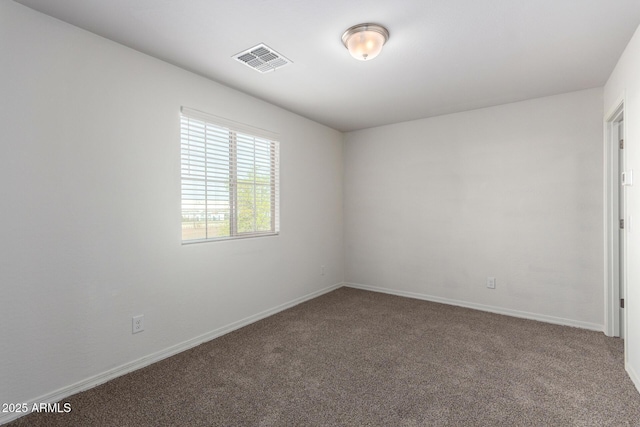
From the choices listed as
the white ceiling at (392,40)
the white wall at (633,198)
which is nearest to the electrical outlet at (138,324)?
the white ceiling at (392,40)

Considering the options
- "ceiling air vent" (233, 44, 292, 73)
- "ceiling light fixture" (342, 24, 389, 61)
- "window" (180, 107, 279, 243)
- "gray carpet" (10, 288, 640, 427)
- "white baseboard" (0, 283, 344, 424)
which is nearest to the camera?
"gray carpet" (10, 288, 640, 427)

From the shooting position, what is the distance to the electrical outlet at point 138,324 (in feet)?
8.03

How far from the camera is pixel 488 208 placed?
382 centimetres

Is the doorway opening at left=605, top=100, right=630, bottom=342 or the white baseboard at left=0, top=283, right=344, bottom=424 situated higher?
the doorway opening at left=605, top=100, right=630, bottom=342

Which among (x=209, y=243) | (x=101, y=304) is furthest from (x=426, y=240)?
(x=101, y=304)

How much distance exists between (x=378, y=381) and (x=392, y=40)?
2.47 m

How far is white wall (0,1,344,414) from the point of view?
189 cm

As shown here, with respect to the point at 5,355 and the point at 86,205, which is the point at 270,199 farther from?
the point at 5,355

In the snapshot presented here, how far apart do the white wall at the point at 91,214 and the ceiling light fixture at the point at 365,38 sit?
1029 mm

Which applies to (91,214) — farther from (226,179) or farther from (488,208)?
(488,208)

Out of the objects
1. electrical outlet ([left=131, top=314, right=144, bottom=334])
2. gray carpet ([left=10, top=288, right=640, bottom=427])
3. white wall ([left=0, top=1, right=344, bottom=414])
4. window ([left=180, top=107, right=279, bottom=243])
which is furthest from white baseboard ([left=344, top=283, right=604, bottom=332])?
electrical outlet ([left=131, top=314, right=144, bottom=334])

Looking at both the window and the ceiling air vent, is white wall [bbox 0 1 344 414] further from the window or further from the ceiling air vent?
the ceiling air vent

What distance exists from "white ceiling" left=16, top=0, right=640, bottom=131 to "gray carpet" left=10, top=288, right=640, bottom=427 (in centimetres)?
246

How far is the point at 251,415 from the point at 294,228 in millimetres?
2412
